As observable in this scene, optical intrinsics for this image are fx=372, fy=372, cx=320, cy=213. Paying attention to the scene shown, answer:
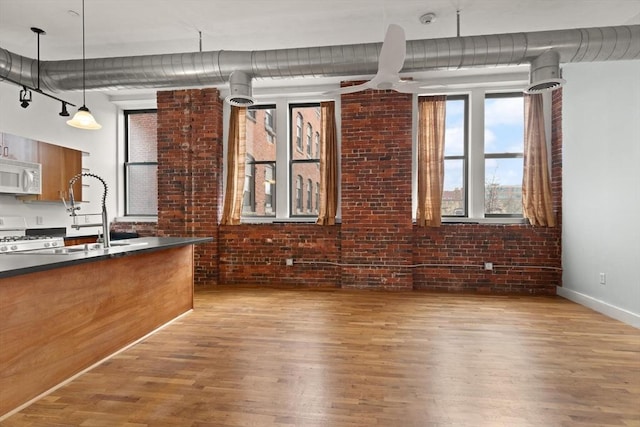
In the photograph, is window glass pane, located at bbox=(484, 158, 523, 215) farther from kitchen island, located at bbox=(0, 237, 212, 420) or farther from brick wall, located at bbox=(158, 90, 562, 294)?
kitchen island, located at bbox=(0, 237, 212, 420)

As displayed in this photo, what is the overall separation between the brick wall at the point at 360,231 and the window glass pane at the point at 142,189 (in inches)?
29.9

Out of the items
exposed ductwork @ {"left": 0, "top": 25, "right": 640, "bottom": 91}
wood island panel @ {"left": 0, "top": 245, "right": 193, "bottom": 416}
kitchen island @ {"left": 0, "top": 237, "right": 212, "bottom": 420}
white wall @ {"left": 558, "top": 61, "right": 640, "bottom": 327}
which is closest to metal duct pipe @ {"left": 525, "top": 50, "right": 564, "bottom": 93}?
exposed ductwork @ {"left": 0, "top": 25, "right": 640, "bottom": 91}

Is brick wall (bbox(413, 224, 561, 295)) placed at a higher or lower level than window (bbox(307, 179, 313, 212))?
lower

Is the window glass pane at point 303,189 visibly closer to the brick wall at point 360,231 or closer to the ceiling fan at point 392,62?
the brick wall at point 360,231

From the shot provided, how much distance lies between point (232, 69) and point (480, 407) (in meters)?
3.96

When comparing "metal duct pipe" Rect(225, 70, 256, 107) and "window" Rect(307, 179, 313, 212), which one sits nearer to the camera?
"metal duct pipe" Rect(225, 70, 256, 107)

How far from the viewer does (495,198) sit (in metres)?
5.94

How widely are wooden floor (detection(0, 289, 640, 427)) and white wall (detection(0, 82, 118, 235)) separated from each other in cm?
319

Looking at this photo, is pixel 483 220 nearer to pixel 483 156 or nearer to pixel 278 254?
pixel 483 156

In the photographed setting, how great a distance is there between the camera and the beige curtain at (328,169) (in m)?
6.03

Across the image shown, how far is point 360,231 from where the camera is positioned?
19.3ft

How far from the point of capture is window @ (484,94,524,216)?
5.88 m

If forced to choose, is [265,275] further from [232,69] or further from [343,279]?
[232,69]

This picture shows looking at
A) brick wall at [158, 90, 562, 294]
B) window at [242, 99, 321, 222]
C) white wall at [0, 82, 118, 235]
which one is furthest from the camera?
window at [242, 99, 321, 222]
